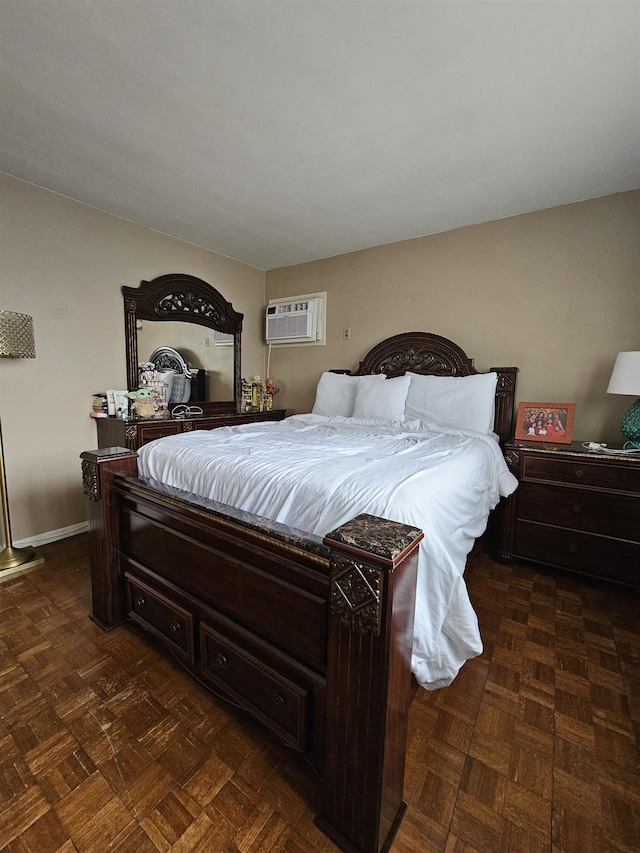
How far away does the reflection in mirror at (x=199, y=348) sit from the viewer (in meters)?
3.14

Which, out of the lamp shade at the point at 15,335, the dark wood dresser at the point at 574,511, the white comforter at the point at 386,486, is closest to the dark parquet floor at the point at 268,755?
the white comforter at the point at 386,486

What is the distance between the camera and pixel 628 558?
2.01 meters

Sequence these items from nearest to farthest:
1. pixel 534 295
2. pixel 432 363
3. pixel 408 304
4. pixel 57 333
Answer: pixel 57 333
pixel 534 295
pixel 432 363
pixel 408 304

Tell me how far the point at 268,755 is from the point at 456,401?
2.33m

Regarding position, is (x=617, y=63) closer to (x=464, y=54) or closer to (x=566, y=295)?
(x=464, y=54)

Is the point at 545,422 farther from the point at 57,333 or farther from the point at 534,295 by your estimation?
the point at 57,333

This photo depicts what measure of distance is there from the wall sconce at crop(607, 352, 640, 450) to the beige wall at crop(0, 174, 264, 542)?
3576 mm

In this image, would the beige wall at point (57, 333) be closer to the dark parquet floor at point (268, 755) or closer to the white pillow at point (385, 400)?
the dark parquet floor at point (268, 755)

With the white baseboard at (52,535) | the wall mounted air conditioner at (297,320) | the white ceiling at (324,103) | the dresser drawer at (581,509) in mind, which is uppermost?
the white ceiling at (324,103)

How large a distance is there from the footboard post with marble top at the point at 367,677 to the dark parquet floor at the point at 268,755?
128mm

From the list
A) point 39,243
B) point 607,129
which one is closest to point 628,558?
point 607,129

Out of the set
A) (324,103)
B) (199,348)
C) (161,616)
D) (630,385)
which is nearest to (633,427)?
(630,385)

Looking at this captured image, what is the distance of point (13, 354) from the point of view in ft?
6.92

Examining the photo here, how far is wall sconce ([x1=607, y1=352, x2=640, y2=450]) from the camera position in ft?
6.76
